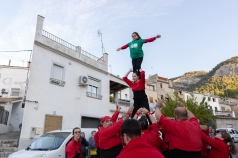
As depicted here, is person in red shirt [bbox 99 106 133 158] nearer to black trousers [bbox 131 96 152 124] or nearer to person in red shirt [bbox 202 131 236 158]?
black trousers [bbox 131 96 152 124]

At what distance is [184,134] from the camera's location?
2859mm

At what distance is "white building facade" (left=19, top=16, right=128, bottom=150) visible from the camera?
12.9m

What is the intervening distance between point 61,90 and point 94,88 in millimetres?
3890

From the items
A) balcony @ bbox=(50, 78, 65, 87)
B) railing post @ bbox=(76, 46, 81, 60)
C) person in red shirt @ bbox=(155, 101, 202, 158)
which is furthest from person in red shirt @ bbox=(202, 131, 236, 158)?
railing post @ bbox=(76, 46, 81, 60)

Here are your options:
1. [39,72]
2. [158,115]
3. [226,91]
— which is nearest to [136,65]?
[158,115]

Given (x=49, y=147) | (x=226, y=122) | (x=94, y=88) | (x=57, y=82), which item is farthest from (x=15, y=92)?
(x=226, y=122)

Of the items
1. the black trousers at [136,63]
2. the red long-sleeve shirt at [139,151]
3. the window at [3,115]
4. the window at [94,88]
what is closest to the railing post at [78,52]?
the window at [94,88]

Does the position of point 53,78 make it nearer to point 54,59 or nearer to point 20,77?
point 54,59

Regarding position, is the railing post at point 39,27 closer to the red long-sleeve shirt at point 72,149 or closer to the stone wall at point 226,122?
the red long-sleeve shirt at point 72,149

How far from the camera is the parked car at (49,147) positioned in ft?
20.8

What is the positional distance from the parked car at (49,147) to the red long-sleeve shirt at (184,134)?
4.85 metres

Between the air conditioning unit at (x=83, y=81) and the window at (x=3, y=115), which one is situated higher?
the air conditioning unit at (x=83, y=81)

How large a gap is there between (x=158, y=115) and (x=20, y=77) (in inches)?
1034

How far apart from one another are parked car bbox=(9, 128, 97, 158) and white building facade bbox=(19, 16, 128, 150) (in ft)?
18.3
